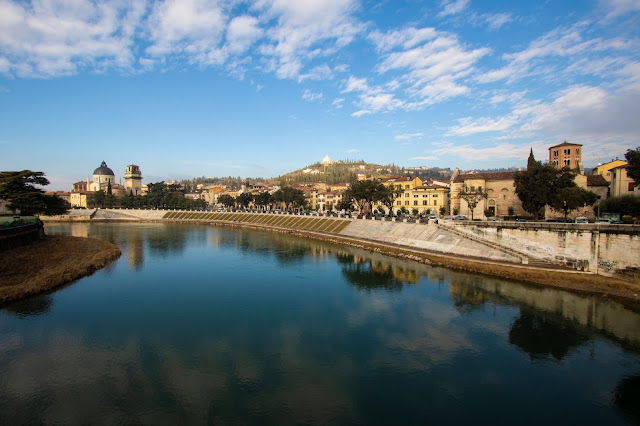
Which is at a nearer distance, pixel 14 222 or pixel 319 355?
pixel 319 355

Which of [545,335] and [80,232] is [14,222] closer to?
[80,232]

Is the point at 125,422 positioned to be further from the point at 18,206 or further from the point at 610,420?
the point at 18,206

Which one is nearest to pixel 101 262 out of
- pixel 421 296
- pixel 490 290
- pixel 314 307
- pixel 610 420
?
pixel 314 307

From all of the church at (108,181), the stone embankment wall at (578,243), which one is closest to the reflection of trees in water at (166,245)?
the stone embankment wall at (578,243)

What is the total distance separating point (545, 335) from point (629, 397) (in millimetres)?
6166

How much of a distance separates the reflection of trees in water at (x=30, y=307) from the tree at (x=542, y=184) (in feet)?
171

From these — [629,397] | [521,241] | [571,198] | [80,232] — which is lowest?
[629,397]

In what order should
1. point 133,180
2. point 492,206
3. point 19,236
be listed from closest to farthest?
point 19,236 < point 492,206 < point 133,180

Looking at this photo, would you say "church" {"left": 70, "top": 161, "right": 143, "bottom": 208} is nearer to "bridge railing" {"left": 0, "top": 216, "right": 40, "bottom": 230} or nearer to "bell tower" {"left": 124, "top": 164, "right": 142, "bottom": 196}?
"bell tower" {"left": 124, "top": 164, "right": 142, "bottom": 196}

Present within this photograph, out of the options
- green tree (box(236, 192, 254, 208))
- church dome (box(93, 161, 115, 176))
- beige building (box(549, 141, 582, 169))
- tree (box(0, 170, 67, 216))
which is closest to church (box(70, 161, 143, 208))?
church dome (box(93, 161, 115, 176))

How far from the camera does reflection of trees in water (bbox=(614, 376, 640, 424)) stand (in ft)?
47.4

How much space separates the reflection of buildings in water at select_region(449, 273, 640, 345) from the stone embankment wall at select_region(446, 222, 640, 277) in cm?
544

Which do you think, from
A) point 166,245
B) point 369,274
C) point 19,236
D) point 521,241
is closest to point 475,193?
point 521,241

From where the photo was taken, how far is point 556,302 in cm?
2730
